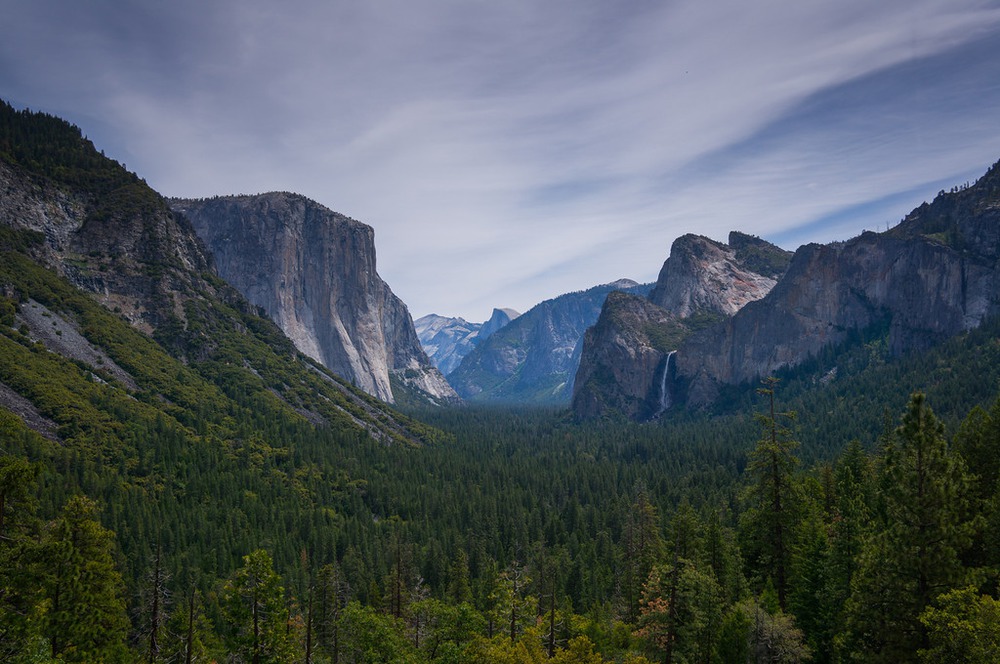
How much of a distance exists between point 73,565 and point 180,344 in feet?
529

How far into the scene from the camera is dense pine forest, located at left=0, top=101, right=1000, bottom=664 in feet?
84.9

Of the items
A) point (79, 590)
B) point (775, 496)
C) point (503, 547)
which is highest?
point (79, 590)

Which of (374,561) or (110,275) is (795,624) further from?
(110,275)

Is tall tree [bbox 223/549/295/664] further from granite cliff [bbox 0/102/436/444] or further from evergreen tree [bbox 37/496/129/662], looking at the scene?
granite cliff [bbox 0/102/436/444]

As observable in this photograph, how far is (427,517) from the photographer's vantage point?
363 feet

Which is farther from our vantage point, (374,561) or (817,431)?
(817,431)

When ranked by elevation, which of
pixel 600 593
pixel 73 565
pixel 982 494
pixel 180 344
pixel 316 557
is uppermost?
pixel 180 344

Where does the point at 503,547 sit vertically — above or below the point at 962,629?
below

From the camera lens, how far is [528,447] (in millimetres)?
198625

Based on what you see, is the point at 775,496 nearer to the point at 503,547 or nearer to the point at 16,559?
the point at 16,559

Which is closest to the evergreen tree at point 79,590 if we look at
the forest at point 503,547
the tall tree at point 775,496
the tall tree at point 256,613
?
the forest at point 503,547

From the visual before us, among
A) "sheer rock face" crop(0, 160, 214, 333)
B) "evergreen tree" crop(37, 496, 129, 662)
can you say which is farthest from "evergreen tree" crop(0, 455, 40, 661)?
"sheer rock face" crop(0, 160, 214, 333)

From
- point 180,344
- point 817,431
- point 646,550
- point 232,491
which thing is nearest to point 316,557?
point 232,491

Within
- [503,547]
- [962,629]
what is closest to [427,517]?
[503,547]
